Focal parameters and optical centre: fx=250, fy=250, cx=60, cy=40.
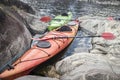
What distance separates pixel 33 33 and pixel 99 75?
7.38 meters

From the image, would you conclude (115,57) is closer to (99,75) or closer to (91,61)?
(91,61)

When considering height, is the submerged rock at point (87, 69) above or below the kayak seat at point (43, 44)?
below

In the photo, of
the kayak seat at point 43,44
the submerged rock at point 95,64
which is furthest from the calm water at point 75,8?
the submerged rock at point 95,64

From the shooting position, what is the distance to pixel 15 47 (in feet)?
34.8

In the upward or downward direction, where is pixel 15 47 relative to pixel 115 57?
upward

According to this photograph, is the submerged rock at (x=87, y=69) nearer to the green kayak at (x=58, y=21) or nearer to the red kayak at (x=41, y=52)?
the red kayak at (x=41, y=52)

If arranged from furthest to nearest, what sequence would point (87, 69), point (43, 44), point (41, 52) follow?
point (43, 44)
point (41, 52)
point (87, 69)

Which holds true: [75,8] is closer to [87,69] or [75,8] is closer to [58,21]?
[58,21]

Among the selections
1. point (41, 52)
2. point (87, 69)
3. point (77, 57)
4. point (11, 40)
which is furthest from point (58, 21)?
point (87, 69)

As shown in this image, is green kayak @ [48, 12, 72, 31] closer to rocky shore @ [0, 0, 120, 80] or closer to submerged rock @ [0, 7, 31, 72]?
rocky shore @ [0, 0, 120, 80]

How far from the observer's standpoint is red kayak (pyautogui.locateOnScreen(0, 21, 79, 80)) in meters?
9.12

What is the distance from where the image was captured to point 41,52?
10727 millimetres

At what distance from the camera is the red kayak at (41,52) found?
9.12 meters

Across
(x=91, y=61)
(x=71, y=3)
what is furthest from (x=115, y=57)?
(x=71, y=3)
